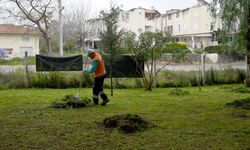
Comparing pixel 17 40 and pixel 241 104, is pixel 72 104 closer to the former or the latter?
pixel 241 104

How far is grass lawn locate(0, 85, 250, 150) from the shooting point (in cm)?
678

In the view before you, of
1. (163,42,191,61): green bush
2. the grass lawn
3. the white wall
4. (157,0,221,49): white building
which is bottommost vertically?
the grass lawn

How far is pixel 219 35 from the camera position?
49.3 feet

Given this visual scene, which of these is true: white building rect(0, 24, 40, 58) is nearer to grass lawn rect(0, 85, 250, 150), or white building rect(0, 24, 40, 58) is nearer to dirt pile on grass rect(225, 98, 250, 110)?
grass lawn rect(0, 85, 250, 150)

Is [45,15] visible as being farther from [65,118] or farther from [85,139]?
[85,139]

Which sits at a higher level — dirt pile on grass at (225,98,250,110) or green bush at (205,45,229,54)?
green bush at (205,45,229,54)

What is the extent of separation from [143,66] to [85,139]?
10924 millimetres

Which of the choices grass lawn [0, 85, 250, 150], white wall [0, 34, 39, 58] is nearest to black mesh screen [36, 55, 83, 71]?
grass lawn [0, 85, 250, 150]

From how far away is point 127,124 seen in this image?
26.1 feet

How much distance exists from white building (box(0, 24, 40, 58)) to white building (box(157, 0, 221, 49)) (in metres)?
18.2

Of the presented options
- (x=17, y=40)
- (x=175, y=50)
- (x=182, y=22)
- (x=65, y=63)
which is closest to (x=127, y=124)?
(x=175, y=50)

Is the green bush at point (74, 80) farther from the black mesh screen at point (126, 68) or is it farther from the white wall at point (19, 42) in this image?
the white wall at point (19, 42)

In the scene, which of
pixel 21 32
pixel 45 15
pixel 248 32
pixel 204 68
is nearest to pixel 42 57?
pixel 204 68

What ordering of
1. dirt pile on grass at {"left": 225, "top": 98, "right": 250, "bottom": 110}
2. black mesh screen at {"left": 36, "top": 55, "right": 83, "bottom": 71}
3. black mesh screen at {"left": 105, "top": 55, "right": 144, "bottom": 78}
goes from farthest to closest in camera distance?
1. black mesh screen at {"left": 36, "top": 55, "right": 83, "bottom": 71}
2. black mesh screen at {"left": 105, "top": 55, "right": 144, "bottom": 78}
3. dirt pile on grass at {"left": 225, "top": 98, "right": 250, "bottom": 110}
